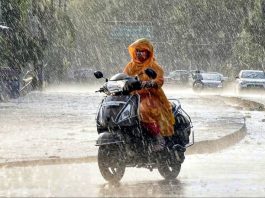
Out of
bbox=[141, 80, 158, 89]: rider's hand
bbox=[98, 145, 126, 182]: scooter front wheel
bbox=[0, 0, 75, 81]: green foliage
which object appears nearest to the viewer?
bbox=[98, 145, 126, 182]: scooter front wheel

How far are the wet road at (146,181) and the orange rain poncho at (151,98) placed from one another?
0.77 meters

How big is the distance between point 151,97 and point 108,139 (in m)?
1.09

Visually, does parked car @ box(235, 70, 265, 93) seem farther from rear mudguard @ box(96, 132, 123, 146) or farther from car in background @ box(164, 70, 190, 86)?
rear mudguard @ box(96, 132, 123, 146)

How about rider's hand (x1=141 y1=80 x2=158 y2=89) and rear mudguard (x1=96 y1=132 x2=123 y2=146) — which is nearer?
rear mudguard (x1=96 y1=132 x2=123 y2=146)

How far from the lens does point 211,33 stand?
103 m

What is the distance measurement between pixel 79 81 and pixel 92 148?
67.4m

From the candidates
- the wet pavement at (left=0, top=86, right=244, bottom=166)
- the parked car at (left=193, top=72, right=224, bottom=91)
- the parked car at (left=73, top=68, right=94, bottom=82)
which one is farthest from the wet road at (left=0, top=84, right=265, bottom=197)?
the parked car at (left=73, top=68, right=94, bottom=82)

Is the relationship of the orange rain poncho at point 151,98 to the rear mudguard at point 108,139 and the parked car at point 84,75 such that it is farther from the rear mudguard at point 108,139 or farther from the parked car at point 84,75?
the parked car at point 84,75

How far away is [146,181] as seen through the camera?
1255 centimetres

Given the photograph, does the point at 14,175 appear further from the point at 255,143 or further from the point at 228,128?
the point at 228,128

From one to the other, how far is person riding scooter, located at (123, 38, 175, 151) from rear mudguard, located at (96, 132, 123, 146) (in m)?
0.53

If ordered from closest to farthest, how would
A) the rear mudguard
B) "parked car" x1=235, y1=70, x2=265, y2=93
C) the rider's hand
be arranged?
the rear mudguard < the rider's hand < "parked car" x1=235, y1=70, x2=265, y2=93

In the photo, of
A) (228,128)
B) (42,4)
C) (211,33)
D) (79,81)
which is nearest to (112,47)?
(211,33)

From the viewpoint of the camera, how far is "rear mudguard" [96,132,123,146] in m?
11.7
